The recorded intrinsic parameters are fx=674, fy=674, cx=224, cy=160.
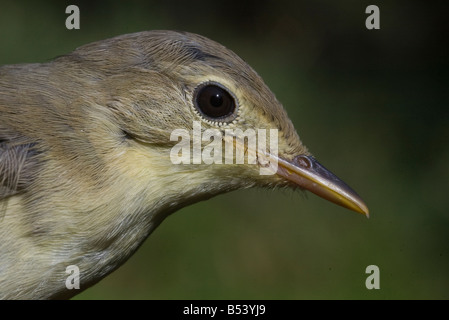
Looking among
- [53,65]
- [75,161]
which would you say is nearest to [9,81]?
[53,65]

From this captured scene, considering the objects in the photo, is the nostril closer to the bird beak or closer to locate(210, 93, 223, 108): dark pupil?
the bird beak

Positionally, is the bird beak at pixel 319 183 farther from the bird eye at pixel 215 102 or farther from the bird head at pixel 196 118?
the bird eye at pixel 215 102

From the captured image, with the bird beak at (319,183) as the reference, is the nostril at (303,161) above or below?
above

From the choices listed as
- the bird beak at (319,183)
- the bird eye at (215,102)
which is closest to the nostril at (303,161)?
the bird beak at (319,183)

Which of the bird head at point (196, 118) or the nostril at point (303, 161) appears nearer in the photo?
the bird head at point (196, 118)

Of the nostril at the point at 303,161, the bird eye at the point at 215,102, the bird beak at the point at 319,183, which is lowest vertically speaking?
the bird beak at the point at 319,183

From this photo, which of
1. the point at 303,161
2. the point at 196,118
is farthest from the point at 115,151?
the point at 303,161
